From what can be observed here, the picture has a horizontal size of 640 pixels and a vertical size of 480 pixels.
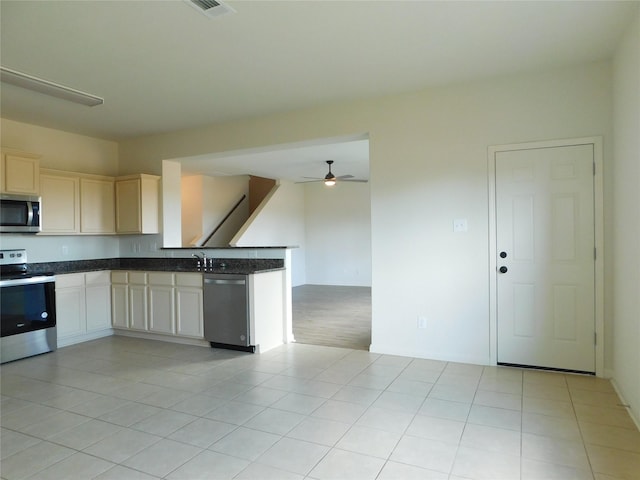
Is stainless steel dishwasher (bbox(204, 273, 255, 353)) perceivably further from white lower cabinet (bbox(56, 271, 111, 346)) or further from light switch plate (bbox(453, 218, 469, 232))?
light switch plate (bbox(453, 218, 469, 232))

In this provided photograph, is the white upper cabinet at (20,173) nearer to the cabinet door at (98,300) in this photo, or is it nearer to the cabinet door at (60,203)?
the cabinet door at (60,203)

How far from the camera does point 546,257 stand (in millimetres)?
3539


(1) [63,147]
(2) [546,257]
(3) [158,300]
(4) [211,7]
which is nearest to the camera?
(4) [211,7]

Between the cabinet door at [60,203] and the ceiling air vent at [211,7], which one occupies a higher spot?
the ceiling air vent at [211,7]

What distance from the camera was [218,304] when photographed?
443cm

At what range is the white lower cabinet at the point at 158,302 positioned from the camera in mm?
4609

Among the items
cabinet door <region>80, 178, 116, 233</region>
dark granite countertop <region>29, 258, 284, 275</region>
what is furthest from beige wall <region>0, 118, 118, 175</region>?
dark granite countertop <region>29, 258, 284, 275</region>

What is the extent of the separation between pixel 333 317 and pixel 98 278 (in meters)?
3.31

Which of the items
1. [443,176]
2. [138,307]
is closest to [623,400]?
[443,176]

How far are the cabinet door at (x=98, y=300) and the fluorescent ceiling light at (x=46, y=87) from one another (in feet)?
7.06

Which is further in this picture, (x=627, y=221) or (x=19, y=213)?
(x=19, y=213)

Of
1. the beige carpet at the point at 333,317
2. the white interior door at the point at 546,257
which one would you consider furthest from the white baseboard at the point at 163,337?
the white interior door at the point at 546,257

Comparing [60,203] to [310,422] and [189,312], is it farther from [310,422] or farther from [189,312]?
[310,422]

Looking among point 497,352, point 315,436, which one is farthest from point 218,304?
point 497,352
